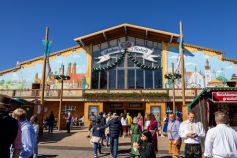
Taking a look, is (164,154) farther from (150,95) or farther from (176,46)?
(176,46)

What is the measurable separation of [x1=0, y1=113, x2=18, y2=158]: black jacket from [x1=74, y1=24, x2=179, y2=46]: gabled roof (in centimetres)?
2780

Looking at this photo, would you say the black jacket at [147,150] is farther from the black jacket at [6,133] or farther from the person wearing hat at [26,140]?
the black jacket at [6,133]

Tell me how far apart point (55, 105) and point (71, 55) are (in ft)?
20.8

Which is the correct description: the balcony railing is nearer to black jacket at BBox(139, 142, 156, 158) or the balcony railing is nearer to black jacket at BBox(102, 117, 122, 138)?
black jacket at BBox(102, 117, 122, 138)

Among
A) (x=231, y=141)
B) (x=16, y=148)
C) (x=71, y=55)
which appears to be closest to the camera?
(x=16, y=148)

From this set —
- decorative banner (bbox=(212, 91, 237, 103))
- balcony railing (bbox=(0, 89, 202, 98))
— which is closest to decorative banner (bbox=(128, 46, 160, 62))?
balcony railing (bbox=(0, 89, 202, 98))

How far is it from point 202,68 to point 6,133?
28815 millimetres

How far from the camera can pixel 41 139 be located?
15.9 m

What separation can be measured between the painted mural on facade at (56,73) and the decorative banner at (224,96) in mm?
20669

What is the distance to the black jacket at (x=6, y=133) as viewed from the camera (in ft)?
10.1

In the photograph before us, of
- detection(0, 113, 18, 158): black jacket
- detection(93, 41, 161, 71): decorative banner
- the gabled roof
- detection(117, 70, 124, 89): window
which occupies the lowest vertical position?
detection(0, 113, 18, 158): black jacket

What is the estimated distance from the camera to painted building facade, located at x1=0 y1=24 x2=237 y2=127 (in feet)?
91.9

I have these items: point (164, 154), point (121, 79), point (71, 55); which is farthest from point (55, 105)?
point (164, 154)

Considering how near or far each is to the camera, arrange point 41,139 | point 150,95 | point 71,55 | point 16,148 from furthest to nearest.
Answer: point 71,55 < point 150,95 < point 41,139 < point 16,148
